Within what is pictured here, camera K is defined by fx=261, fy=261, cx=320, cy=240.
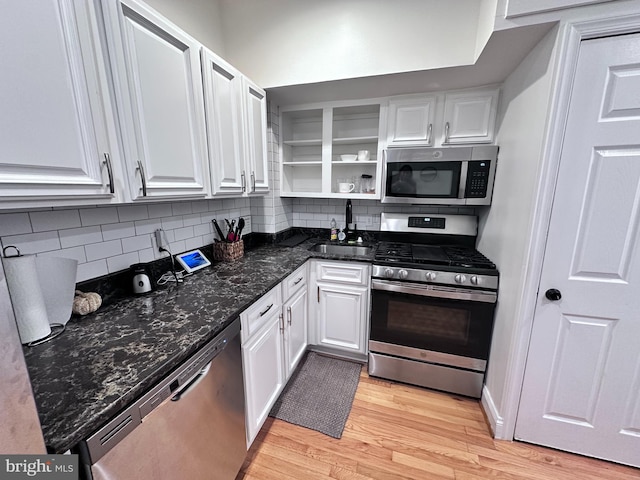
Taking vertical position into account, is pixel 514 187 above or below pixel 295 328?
above

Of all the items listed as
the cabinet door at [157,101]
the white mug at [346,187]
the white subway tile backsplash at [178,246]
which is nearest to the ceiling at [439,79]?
the white mug at [346,187]

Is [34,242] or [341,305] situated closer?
[34,242]

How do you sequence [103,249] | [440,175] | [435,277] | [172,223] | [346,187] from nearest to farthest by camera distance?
1. [103,249]
2. [172,223]
3. [435,277]
4. [440,175]
5. [346,187]

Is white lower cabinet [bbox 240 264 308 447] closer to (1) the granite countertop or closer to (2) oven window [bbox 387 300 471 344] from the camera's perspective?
(1) the granite countertop

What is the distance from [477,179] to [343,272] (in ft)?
3.97

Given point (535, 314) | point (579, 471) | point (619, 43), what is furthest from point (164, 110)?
point (579, 471)

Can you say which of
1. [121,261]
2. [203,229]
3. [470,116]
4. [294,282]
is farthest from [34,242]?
[470,116]

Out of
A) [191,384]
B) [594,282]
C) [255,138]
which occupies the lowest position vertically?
[191,384]

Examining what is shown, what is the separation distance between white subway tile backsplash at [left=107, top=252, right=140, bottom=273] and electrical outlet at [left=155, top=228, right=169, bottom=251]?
0.14 meters

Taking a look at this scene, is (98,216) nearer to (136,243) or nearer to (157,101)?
(136,243)

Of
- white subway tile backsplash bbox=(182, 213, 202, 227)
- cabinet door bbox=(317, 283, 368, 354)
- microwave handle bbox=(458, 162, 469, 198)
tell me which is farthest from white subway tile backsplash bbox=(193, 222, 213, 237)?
microwave handle bbox=(458, 162, 469, 198)

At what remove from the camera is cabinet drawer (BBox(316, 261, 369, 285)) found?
2057 mm

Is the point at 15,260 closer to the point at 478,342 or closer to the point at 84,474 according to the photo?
the point at 84,474

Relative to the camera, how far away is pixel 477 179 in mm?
1909
